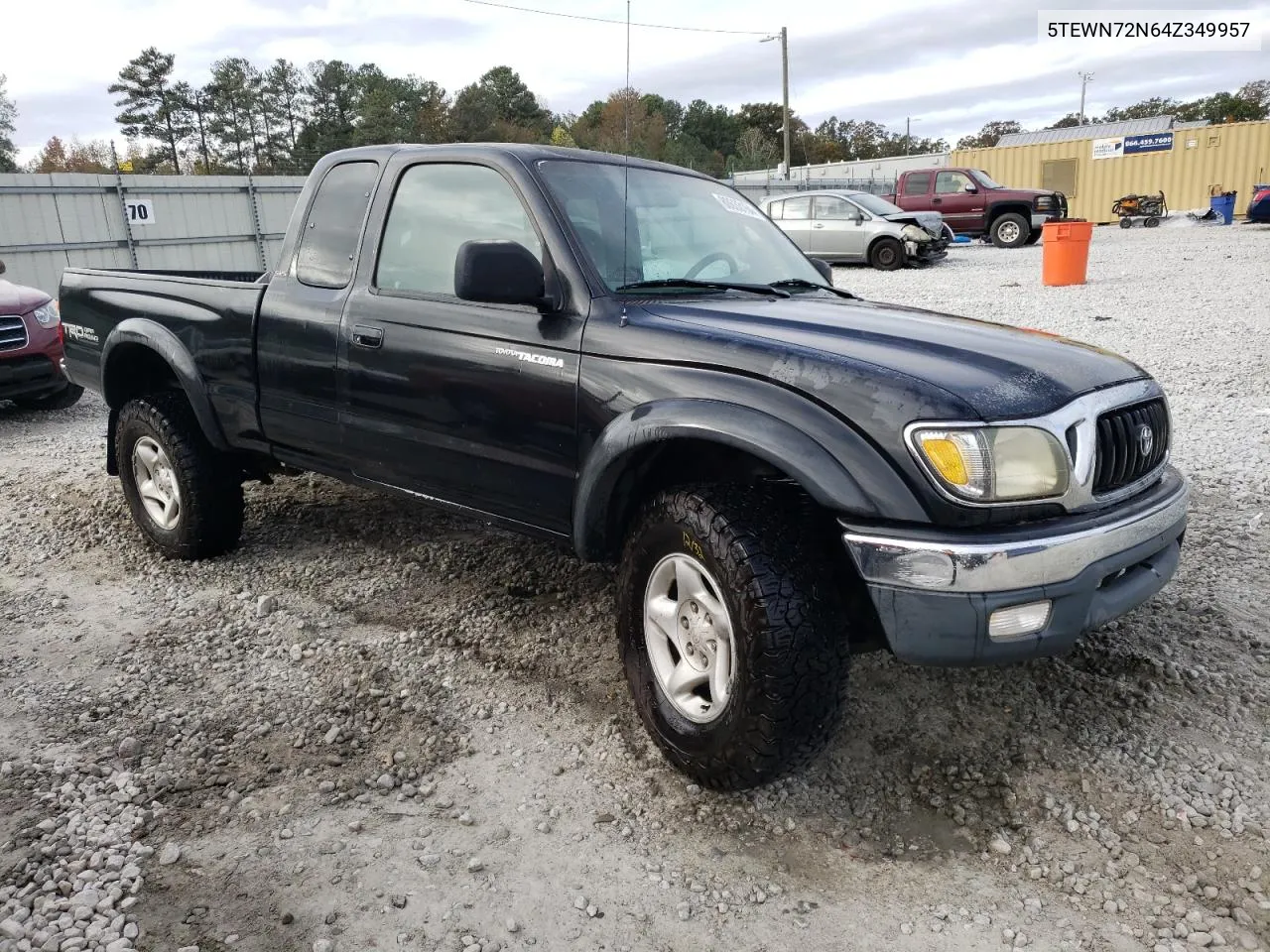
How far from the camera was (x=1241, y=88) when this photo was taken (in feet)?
232

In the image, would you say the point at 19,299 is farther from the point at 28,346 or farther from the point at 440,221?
the point at 440,221

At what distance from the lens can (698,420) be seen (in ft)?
8.38

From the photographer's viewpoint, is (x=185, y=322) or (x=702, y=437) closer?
(x=702, y=437)

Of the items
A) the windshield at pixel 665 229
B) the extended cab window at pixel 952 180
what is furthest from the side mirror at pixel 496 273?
the extended cab window at pixel 952 180

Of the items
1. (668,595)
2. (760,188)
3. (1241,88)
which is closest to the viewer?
(668,595)

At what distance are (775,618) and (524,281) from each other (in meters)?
1.25

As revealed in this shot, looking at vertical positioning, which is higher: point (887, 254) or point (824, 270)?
point (824, 270)

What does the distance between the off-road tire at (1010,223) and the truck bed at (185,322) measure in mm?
21350

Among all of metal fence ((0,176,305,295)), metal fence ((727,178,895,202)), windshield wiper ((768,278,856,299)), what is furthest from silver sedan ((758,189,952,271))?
windshield wiper ((768,278,856,299))

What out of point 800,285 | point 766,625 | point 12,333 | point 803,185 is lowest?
point 766,625

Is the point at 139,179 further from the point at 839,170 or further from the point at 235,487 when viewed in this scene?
the point at 839,170

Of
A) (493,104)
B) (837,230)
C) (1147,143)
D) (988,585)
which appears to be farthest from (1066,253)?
(493,104)

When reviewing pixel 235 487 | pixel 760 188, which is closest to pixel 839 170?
pixel 760 188

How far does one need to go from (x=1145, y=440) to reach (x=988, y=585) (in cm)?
81
